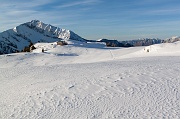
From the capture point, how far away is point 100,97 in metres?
11.5

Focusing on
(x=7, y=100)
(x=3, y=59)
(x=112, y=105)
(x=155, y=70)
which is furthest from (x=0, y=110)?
(x=3, y=59)

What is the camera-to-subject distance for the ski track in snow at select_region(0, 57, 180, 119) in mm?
9828

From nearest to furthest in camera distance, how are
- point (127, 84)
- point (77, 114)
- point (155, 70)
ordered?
point (77, 114) → point (127, 84) → point (155, 70)

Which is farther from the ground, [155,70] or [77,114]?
[155,70]

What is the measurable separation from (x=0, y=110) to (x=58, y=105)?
3081mm

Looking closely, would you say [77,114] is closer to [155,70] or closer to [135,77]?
[135,77]

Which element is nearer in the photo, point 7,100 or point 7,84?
point 7,100

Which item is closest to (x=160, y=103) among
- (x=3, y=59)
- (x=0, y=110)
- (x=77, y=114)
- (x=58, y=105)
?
(x=77, y=114)

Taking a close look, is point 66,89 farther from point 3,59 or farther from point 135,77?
point 3,59

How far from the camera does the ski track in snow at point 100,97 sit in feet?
32.2

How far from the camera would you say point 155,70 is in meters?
15.0

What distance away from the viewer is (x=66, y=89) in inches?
511

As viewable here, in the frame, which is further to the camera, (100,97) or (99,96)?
(99,96)

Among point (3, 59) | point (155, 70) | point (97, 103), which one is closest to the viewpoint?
point (97, 103)
